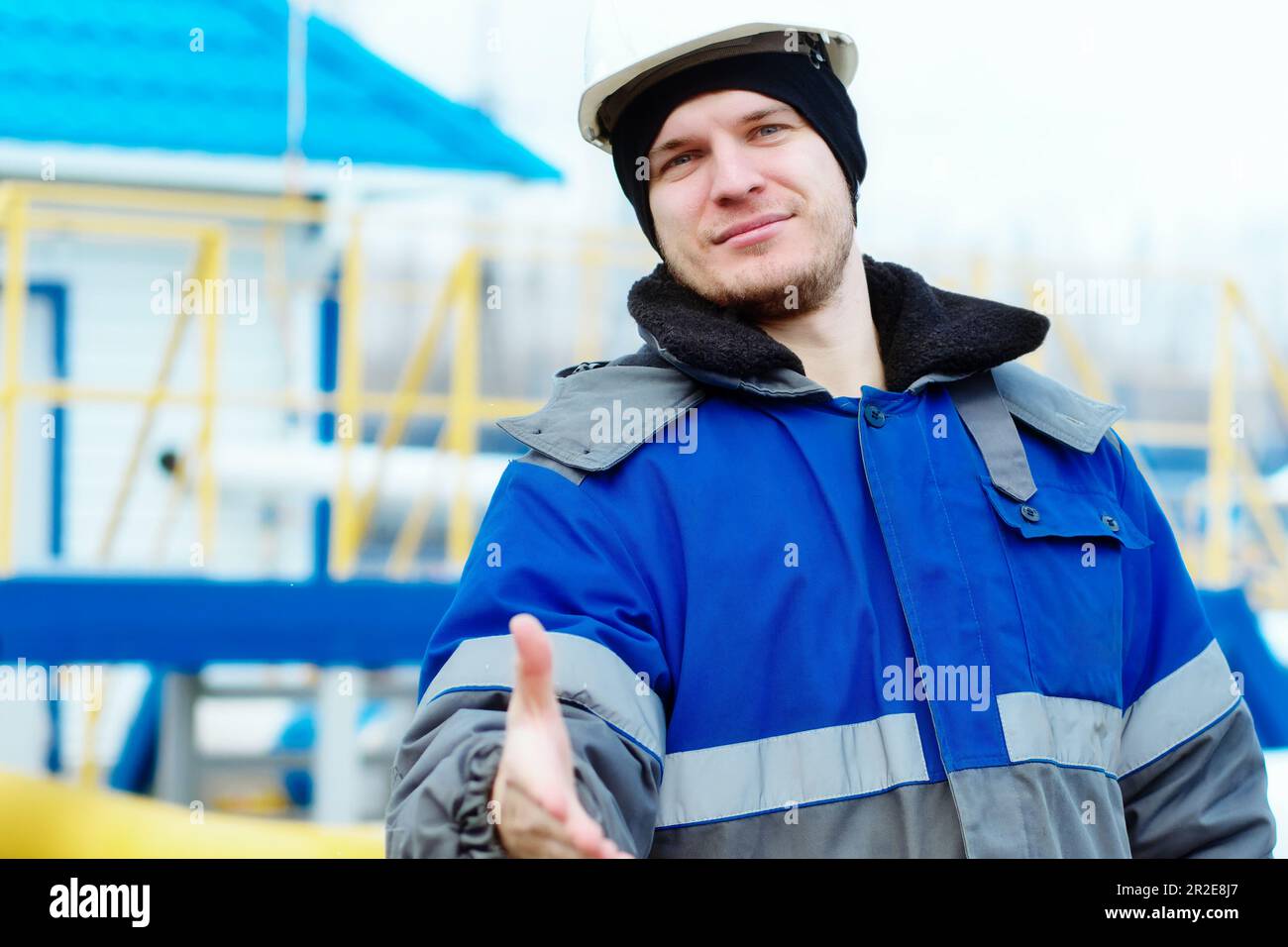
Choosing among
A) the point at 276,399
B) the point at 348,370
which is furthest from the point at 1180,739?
the point at 276,399

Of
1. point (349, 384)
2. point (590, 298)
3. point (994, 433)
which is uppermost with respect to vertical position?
point (590, 298)

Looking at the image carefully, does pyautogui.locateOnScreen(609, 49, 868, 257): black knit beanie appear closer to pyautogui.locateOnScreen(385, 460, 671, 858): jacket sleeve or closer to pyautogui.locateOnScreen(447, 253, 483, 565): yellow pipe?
pyautogui.locateOnScreen(385, 460, 671, 858): jacket sleeve

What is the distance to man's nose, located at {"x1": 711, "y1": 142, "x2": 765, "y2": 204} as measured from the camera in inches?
69.1

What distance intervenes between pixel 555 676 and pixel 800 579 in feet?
1.13

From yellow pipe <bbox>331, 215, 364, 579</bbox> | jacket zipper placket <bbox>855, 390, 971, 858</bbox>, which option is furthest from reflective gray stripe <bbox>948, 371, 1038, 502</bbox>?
yellow pipe <bbox>331, 215, 364, 579</bbox>

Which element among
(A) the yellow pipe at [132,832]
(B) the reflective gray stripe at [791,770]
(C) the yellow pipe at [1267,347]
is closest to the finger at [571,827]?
(B) the reflective gray stripe at [791,770]

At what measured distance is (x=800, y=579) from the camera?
1562 millimetres

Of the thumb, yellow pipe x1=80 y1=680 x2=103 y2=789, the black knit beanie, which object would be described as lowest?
yellow pipe x1=80 y1=680 x2=103 y2=789

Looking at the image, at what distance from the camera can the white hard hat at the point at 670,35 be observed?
1821mm

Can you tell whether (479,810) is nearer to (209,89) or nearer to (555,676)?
(555,676)
